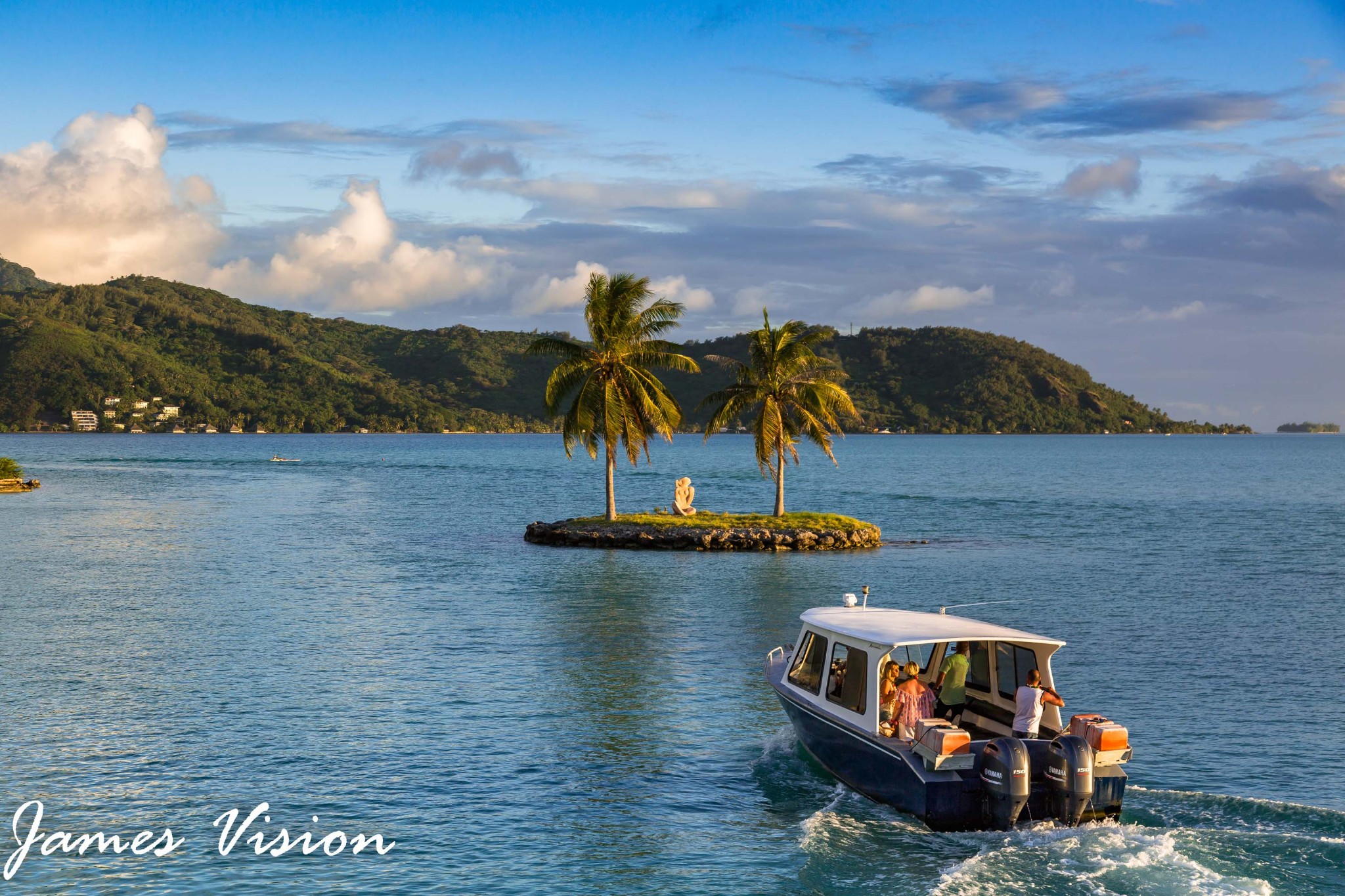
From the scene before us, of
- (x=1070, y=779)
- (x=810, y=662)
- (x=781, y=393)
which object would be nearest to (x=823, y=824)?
(x=810, y=662)

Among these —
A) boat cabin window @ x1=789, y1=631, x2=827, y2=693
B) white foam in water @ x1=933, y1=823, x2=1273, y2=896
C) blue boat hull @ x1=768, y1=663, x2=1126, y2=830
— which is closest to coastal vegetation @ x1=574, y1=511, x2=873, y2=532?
boat cabin window @ x1=789, y1=631, x2=827, y2=693

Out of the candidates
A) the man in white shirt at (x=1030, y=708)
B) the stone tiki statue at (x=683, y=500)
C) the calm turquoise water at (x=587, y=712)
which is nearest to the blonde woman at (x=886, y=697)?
the calm turquoise water at (x=587, y=712)

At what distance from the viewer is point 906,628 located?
2008cm

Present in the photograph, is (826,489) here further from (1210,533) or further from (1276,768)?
(1276,768)

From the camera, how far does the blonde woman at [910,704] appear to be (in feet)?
61.5

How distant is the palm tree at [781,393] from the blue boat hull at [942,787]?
134 feet

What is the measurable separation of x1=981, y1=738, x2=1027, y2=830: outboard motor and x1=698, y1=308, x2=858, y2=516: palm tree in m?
42.5

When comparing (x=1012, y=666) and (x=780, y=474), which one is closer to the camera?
(x=1012, y=666)

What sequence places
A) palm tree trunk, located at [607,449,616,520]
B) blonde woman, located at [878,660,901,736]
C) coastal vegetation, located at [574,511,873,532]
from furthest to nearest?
palm tree trunk, located at [607,449,616,520], coastal vegetation, located at [574,511,873,532], blonde woman, located at [878,660,901,736]

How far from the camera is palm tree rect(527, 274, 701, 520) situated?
58.3 m

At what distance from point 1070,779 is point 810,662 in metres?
5.68

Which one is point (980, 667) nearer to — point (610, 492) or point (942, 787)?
point (942, 787)

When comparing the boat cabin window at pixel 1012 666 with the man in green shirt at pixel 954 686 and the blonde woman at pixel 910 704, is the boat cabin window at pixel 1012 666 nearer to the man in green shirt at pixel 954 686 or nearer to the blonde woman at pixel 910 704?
the man in green shirt at pixel 954 686
